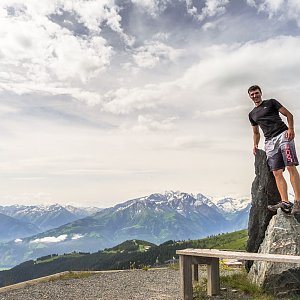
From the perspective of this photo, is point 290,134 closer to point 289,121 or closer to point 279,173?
point 289,121

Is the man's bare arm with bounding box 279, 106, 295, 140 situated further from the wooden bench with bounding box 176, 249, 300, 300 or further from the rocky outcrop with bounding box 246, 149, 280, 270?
the wooden bench with bounding box 176, 249, 300, 300

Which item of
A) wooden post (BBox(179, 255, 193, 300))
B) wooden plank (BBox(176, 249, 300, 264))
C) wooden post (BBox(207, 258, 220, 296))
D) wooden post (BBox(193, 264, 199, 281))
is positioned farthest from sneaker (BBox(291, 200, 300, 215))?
wooden post (BBox(193, 264, 199, 281))

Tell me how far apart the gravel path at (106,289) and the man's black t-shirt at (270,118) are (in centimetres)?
596

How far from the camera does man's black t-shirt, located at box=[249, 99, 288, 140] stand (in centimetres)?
1238

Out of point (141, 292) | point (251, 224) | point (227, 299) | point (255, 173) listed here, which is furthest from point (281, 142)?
point (141, 292)

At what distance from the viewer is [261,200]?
13992 millimetres

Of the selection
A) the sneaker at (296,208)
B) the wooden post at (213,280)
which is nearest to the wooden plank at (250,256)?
the wooden post at (213,280)

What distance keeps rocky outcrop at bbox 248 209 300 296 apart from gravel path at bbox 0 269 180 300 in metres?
2.74

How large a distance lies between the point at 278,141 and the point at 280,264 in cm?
369

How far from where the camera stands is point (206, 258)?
11.8m

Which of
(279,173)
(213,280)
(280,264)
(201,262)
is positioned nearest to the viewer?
(280,264)

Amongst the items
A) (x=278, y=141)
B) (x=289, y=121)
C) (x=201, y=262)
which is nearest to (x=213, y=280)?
(x=201, y=262)

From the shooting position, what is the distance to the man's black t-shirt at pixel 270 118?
1238cm

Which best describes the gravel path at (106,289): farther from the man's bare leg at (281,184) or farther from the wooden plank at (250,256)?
the man's bare leg at (281,184)
